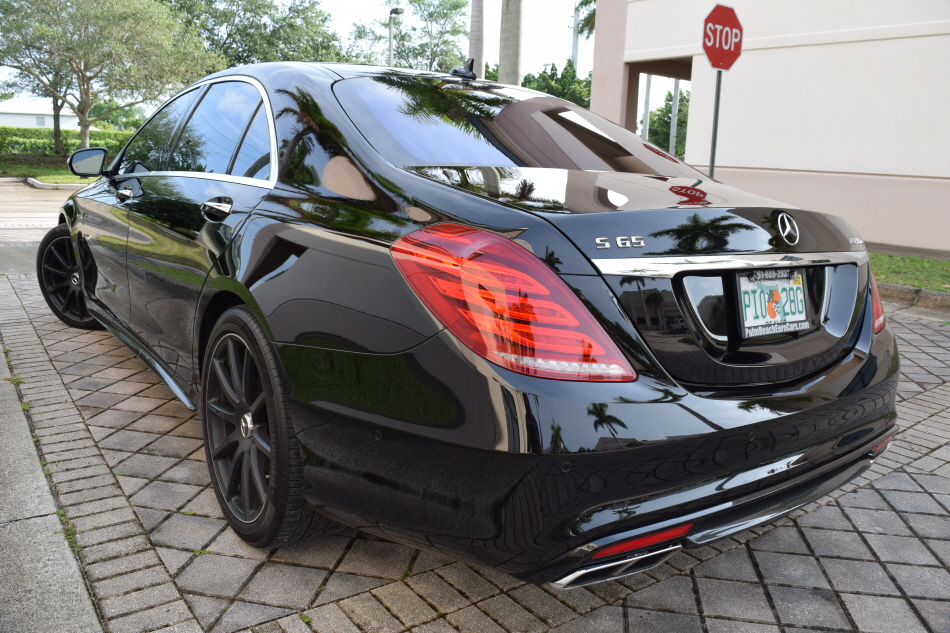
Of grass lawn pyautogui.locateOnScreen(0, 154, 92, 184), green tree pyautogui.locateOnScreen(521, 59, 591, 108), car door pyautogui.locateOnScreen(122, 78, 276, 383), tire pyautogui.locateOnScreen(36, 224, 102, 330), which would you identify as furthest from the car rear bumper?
green tree pyautogui.locateOnScreen(521, 59, 591, 108)

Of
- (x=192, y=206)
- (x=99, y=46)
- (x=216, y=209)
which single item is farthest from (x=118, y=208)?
(x=99, y=46)

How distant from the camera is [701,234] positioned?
191cm

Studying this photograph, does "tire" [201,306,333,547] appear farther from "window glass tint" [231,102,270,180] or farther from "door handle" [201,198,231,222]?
"window glass tint" [231,102,270,180]

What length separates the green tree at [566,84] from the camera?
43.2m

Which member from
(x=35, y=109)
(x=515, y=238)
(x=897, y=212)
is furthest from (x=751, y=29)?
(x=35, y=109)

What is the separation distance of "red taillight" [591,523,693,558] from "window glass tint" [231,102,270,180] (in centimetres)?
163

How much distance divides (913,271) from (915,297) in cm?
142

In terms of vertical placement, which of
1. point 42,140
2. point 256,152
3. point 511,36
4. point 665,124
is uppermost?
point 665,124

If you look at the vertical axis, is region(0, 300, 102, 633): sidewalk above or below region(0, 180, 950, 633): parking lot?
above

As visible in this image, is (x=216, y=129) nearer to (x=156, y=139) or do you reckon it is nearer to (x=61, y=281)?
(x=156, y=139)

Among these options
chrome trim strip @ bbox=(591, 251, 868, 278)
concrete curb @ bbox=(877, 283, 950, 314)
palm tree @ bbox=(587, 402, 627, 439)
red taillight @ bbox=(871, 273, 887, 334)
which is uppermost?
chrome trim strip @ bbox=(591, 251, 868, 278)

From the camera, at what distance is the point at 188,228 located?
2908mm

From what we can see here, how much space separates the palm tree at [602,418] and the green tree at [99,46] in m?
34.6

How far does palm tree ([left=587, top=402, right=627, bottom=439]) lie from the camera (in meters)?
1.69
